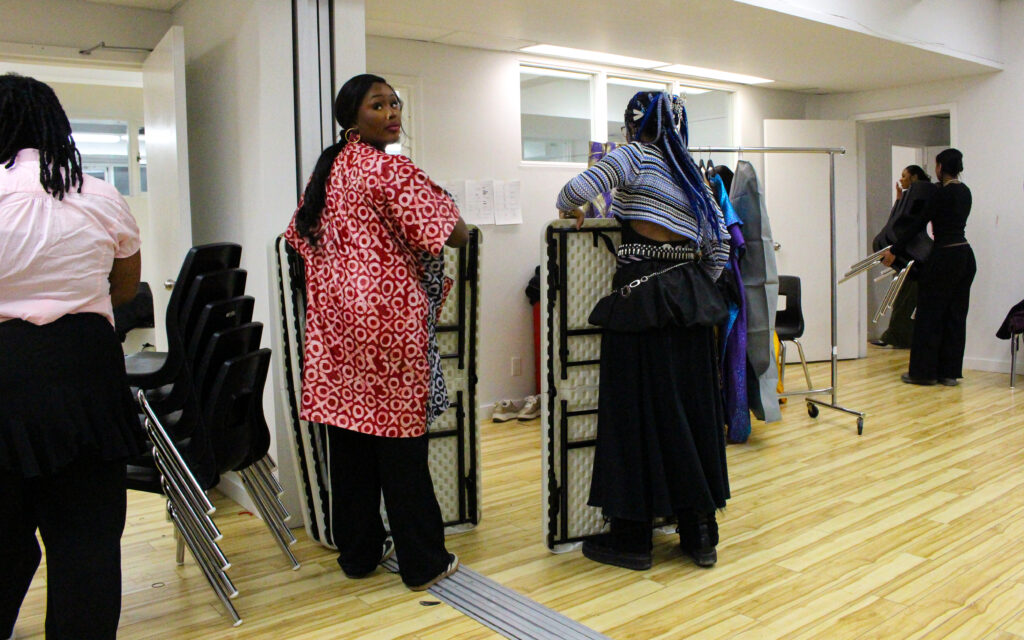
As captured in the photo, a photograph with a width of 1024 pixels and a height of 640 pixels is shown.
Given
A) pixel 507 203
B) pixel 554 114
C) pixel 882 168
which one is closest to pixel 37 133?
pixel 507 203

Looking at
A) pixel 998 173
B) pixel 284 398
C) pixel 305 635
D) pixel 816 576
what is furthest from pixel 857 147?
pixel 305 635

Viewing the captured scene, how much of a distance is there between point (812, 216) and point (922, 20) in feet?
6.15

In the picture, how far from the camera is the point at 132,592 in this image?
8.99 ft

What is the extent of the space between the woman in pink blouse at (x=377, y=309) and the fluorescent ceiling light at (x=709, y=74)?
4006 millimetres

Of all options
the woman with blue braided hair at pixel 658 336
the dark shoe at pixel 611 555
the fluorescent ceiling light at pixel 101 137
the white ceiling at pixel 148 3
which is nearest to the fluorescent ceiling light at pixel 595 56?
the white ceiling at pixel 148 3

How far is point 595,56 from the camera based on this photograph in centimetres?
565

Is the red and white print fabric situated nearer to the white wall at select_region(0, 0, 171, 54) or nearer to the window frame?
the white wall at select_region(0, 0, 171, 54)

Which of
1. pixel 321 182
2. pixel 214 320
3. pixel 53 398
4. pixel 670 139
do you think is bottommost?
pixel 53 398

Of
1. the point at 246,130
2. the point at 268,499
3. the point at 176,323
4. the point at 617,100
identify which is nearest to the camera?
the point at 176,323

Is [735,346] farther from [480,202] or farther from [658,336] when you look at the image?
[480,202]

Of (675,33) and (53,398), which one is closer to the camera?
(53,398)

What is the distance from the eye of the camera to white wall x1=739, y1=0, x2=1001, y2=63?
15.8ft

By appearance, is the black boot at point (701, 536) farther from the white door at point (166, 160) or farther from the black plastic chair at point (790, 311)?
the black plastic chair at point (790, 311)

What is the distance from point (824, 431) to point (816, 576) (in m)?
2.15
